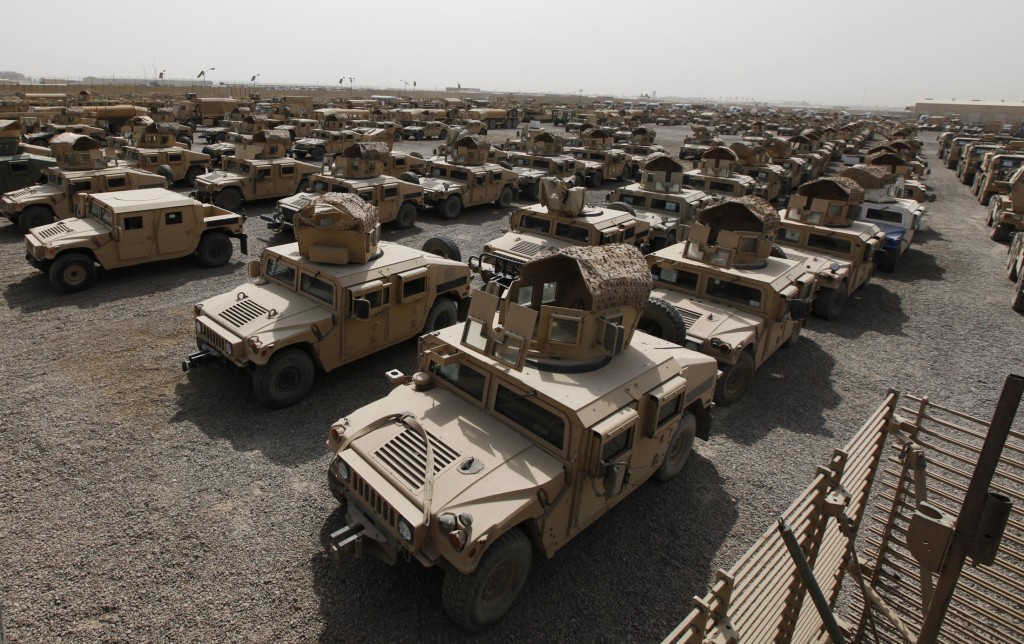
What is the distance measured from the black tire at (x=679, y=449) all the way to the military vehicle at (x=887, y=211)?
11.5 metres

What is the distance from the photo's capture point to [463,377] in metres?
6.36

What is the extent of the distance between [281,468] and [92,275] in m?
8.39

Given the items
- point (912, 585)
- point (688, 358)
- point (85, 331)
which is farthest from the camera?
point (85, 331)

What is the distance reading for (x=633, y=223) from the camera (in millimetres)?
13727

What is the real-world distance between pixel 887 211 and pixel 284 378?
641 inches

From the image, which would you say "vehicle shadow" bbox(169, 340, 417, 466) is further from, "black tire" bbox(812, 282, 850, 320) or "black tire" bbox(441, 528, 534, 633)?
"black tire" bbox(812, 282, 850, 320)

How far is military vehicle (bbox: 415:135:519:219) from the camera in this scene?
1970 centimetres

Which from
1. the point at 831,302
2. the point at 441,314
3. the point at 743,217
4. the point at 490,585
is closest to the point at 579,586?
the point at 490,585

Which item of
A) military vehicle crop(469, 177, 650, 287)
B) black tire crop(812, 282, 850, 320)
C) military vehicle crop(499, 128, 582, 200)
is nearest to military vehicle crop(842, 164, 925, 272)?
black tire crop(812, 282, 850, 320)

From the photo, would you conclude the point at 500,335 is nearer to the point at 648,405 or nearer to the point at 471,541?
the point at 648,405

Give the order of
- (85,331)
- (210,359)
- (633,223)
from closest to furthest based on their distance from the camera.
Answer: (210,359) → (85,331) → (633,223)

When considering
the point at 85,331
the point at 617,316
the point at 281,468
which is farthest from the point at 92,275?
the point at 617,316

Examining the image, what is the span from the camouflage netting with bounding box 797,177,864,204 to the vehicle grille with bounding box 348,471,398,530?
12.4m

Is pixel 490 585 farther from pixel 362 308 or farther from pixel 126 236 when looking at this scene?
pixel 126 236
